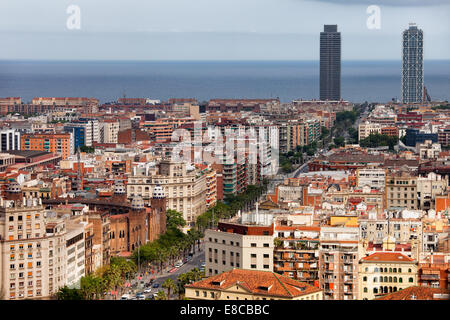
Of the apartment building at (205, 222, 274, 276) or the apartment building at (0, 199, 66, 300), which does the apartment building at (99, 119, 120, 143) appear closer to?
the apartment building at (0, 199, 66, 300)

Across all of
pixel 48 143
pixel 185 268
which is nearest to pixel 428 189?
pixel 185 268

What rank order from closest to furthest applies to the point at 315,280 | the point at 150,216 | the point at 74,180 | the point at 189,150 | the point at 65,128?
the point at 315,280
the point at 150,216
the point at 74,180
the point at 189,150
the point at 65,128

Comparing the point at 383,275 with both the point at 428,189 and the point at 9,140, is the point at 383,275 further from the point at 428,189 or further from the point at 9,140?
the point at 9,140

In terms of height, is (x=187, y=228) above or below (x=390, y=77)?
below

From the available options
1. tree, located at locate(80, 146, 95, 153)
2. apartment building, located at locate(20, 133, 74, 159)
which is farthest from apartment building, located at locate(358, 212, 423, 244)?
apartment building, located at locate(20, 133, 74, 159)

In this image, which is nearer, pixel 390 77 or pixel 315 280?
pixel 315 280

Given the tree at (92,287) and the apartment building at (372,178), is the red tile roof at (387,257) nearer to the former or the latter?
the tree at (92,287)

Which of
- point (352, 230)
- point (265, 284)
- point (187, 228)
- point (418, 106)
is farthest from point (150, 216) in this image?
point (418, 106)

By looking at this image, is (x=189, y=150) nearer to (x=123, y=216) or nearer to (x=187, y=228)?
(x=187, y=228)
